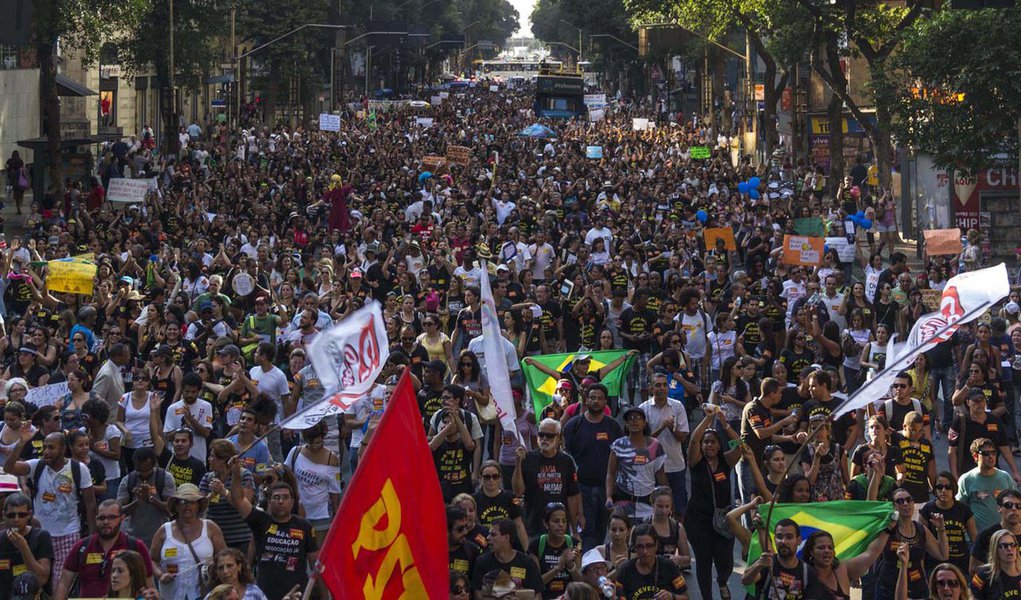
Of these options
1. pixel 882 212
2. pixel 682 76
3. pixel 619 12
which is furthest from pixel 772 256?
pixel 682 76

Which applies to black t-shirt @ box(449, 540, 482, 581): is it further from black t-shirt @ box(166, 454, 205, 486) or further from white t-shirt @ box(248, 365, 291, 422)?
white t-shirt @ box(248, 365, 291, 422)

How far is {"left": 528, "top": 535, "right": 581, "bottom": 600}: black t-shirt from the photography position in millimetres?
8734

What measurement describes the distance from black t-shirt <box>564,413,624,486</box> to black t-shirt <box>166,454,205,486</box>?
2516 mm

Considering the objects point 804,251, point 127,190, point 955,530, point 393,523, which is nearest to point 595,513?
point 955,530

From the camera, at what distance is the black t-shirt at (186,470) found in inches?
394

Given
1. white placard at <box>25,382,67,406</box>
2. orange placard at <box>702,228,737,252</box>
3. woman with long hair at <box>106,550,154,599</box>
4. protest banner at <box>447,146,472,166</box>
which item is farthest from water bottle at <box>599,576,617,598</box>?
protest banner at <box>447,146,472,166</box>

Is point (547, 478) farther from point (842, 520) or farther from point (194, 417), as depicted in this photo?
point (194, 417)

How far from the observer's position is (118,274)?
19344 mm

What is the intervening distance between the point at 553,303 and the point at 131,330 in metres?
4.19

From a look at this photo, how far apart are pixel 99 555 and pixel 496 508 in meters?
2.31

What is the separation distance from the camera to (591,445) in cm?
1098

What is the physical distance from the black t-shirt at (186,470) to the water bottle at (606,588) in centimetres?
293

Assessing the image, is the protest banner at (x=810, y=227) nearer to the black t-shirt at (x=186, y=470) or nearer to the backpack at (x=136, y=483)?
the black t-shirt at (x=186, y=470)

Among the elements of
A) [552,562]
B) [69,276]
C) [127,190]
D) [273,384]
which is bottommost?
[552,562]
